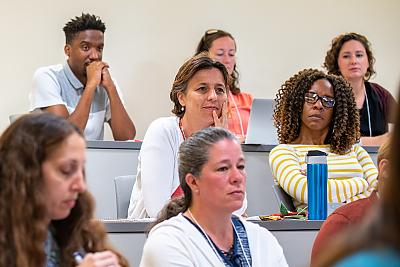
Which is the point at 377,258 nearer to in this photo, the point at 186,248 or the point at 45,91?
the point at 186,248

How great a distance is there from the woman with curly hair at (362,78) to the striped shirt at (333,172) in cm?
89

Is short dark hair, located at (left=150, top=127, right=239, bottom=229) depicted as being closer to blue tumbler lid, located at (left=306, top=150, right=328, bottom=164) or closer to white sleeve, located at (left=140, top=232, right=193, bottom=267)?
white sleeve, located at (left=140, top=232, right=193, bottom=267)

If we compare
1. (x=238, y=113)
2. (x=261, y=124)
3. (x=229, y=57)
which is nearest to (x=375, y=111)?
(x=238, y=113)

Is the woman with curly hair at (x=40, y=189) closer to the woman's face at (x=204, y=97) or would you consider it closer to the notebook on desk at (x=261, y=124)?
the woman's face at (x=204, y=97)

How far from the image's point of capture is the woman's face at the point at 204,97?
9.93 ft

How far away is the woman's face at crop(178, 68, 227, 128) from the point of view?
303 centimetres

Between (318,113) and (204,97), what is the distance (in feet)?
1.96

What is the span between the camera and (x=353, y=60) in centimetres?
434

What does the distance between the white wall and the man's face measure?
757 mm

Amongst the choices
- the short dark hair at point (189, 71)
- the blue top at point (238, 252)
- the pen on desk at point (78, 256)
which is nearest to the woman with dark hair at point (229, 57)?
the short dark hair at point (189, 71)

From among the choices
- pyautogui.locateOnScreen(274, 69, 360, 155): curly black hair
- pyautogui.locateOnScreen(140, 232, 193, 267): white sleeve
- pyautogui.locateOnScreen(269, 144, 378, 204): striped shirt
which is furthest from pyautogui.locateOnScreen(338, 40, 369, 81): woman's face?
pyautogui.locateOnScreen(140, 232, 193, 267): white sleeve

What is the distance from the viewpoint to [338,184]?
10.4 ft

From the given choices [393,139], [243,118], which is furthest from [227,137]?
[243,118]

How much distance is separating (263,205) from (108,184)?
67 centimetres
